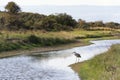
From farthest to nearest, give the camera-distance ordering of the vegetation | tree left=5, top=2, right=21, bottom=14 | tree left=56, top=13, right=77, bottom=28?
tree left=56, top=13, right=77, bottom=28 → tree left=5, top=2, right=21, bottom=14 → the vegetation

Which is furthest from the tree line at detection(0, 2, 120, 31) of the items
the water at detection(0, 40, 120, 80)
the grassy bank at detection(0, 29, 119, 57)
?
the water at detection(0, 40, 120, 80)

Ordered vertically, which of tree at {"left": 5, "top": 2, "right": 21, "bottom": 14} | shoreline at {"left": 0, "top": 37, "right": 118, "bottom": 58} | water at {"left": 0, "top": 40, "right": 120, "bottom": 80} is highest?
tree at {"left": 5, "top": 2, "right": 21, "bottom": 14}

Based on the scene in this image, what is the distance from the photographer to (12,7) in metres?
111

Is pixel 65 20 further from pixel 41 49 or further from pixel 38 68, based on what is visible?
pixel 38 68

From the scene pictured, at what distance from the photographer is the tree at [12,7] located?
110 m

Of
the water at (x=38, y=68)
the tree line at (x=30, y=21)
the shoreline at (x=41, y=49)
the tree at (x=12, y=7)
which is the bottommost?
the shoreline at (x=41, y=49)

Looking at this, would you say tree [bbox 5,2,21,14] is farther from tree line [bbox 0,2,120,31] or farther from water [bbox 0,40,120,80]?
water [bbox 0,40,120,80]

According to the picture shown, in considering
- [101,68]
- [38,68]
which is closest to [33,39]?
[38,68]

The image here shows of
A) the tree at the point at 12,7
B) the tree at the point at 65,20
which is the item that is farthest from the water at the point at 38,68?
the tree at the point at 65,20

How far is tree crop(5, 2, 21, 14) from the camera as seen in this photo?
11006cm

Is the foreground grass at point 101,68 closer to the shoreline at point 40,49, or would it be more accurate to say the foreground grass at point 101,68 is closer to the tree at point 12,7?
the shoreline at point 40,49

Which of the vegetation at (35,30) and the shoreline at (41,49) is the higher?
the vegetation at (35,30)

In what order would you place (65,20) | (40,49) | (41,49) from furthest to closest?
1. (65,20)
2. (41,49)
3. (40,49)

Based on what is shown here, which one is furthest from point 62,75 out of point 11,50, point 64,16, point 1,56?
point 64,16
